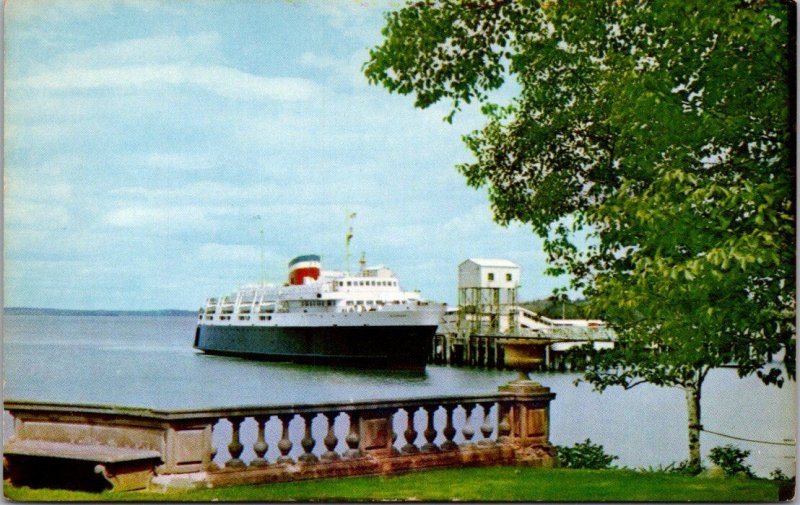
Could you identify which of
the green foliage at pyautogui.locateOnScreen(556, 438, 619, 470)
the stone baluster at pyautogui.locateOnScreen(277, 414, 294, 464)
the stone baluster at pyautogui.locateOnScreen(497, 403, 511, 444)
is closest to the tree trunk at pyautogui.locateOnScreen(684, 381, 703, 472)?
the green foliage at pyautogui.locateOnScreen(556, 438, 619, 470)

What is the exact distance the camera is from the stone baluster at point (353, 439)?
21.2ft

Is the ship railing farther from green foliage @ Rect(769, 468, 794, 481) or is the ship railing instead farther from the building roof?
green foliage @ Rect(769, 468, 794, 481)

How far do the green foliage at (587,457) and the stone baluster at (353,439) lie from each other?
224 cm

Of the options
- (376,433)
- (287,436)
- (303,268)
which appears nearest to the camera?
(287,436)

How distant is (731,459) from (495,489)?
235 centimetres

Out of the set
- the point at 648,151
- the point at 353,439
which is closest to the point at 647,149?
the point at 648,151

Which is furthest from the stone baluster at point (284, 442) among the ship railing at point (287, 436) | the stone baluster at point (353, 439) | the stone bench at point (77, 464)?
the stone bench at point (77, 464)

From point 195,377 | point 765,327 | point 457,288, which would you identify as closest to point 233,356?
point 195,377

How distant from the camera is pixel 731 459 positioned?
7594 mm

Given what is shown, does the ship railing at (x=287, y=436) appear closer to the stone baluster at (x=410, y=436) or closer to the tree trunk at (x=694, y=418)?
the stone baluster at (x=410, y=436)

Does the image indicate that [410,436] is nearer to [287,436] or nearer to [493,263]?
[287,436]

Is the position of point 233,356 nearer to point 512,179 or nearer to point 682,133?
point 512,179

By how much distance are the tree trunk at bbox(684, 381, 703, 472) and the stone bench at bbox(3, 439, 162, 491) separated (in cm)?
445

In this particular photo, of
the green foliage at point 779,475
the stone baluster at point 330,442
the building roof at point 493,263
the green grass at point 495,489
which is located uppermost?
the building roof at point 493,263
